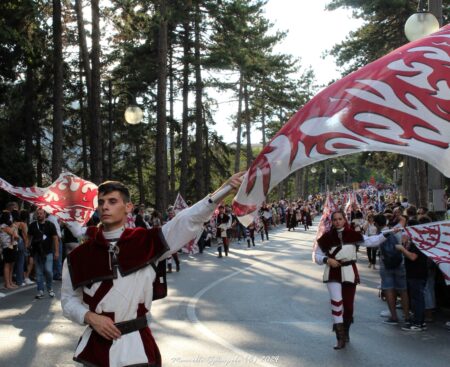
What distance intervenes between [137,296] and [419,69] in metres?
2.56

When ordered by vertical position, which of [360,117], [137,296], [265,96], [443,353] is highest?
[265,96]

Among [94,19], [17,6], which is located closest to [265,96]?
[94,19]

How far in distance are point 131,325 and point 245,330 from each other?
577 cm

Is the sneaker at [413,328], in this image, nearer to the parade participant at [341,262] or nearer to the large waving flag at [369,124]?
the parade participant at [341,262]

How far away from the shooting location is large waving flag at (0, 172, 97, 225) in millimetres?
8625

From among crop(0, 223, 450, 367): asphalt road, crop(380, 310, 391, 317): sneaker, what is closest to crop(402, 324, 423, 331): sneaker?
crop(0, 223, 450, 367): asphalt road

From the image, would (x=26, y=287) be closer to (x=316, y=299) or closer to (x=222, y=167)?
(x=316, y=299)

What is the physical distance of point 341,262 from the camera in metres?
8.76

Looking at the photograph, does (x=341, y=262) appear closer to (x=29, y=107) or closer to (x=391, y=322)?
(x=391, y=322)

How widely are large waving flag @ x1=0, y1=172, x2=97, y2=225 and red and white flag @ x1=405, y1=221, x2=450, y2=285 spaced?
471 centimetres

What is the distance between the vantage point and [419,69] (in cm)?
449

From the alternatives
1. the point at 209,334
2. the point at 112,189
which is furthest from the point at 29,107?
the point at 112,189

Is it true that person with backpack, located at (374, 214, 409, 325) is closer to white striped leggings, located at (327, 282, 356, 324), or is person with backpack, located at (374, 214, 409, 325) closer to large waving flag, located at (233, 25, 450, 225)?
white striped leggings, located at (327, 282, 356, 324)

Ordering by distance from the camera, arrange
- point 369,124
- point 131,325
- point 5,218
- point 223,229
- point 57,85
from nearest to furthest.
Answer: point 131,325 → point 369,124 → point 5,218 → point 223,229 → point 57,85
